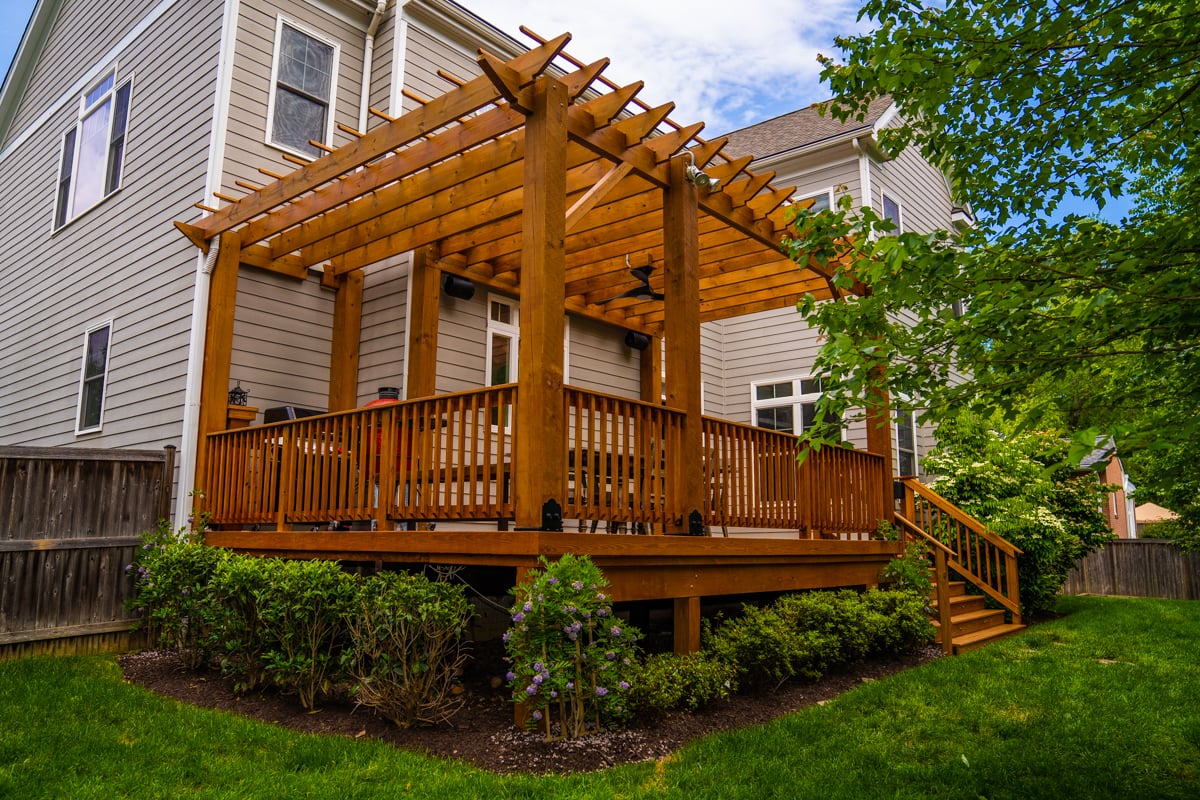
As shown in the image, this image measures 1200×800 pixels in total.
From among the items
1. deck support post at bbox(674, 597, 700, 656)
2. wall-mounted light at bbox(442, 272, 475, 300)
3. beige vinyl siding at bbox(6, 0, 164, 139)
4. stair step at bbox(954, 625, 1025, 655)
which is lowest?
stair step at bbox(954, 625, 1025, 655)

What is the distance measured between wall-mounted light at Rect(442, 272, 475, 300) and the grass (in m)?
4.56

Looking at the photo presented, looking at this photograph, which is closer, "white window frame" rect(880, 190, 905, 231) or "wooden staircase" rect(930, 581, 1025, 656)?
"wooden staircase" rect(930, 581, 1025, 656)

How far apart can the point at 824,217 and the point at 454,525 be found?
17.9 feet

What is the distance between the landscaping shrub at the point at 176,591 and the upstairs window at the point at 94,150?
16.7 ft

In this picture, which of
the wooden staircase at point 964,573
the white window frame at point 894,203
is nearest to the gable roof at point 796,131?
the white window frame at point 894,203

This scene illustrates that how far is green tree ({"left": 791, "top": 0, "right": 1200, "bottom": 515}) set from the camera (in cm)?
372

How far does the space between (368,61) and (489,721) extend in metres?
7.69

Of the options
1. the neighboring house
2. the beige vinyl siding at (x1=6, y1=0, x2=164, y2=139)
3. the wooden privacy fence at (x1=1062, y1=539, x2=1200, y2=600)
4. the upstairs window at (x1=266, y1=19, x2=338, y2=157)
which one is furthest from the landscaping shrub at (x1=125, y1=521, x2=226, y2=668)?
the wooden privacy fence at (x1=1062, y1=539, x2=1200, y2=600)

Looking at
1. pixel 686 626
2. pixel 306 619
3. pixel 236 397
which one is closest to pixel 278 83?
pixel 236 397

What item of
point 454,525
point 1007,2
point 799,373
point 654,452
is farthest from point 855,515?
point 1007,2

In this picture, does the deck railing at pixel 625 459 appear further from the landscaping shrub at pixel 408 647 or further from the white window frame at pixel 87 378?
the white window frame at pixel 87 378

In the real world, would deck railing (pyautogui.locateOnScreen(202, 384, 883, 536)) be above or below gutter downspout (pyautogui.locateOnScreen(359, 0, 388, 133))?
below

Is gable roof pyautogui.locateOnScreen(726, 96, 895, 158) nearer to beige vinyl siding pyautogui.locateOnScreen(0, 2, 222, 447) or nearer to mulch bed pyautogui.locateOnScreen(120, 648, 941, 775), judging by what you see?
beige vinyl siding pyautogui.locateOnScreen(0, 2, 222, 447)

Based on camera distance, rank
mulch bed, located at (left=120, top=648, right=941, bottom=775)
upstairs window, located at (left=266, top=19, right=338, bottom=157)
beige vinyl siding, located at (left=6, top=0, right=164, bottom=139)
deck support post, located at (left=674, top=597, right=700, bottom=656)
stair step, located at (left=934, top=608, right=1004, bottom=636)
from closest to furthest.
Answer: mulch bed, located at (left=120, top=648, right=941, bottom=775)
deck support post, located at (left=674, top=597, right=700, bottom=656)
stair step, located at (left=934, top=608, right=1004, bottom=636)
upstairs window, located at (left=266, top=19, right=338, bottom=157)
beige vinyl siding, located at (left=6, top=0, right=164, bottom=139)
